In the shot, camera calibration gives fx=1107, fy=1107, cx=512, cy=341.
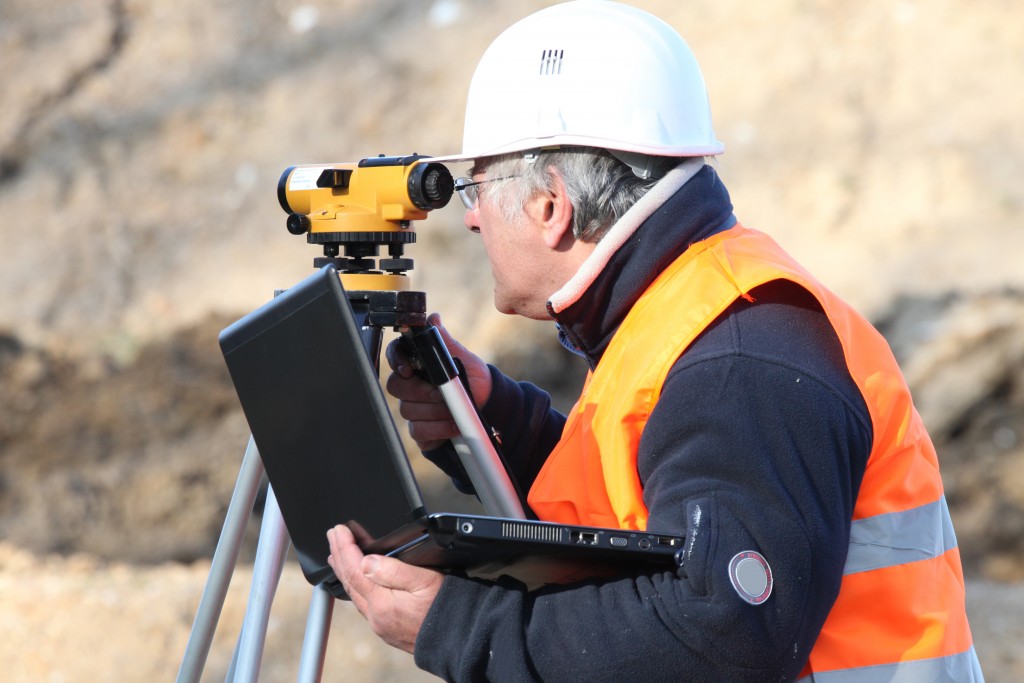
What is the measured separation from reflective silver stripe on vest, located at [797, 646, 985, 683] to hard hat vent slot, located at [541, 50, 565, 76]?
3.00 ft

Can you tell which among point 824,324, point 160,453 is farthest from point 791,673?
point 160,453

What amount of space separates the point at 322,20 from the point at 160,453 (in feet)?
10.8

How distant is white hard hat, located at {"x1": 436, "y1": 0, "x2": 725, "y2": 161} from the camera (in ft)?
5.23

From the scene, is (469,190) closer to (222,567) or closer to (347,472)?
(347,472)

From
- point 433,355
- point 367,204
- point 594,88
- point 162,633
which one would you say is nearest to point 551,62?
point 594,88

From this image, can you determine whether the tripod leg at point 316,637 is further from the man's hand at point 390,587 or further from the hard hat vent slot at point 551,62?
the hard hat vent slot at point 551,62

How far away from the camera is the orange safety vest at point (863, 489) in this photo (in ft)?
4.63

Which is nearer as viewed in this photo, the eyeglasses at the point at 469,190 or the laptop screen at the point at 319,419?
the laptop screen at the point at 319,419

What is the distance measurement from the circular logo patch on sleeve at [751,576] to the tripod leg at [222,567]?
92 cm

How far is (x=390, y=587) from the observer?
1402 mm

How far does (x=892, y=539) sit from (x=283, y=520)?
876mm

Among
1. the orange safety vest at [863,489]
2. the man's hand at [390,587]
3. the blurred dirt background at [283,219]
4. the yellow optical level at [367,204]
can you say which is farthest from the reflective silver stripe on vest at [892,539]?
the blurred dirt background at [283,219]

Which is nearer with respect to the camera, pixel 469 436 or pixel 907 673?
pixel 907 673

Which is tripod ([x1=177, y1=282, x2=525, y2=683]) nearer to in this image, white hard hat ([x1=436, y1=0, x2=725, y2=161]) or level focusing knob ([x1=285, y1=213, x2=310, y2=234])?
level focusing knob ([x1=285, y1=213, x2=310, y2=234])
